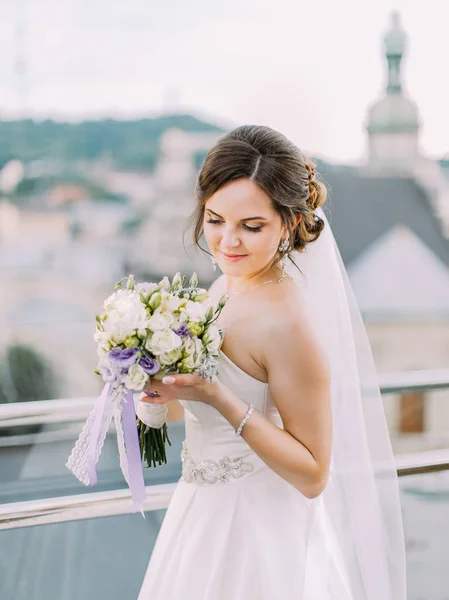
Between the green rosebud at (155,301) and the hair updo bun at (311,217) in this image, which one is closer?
the green rosebud at (155,301)

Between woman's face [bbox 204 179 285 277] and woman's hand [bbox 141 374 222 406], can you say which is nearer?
woman's hand [bbox 141 374 222 406]

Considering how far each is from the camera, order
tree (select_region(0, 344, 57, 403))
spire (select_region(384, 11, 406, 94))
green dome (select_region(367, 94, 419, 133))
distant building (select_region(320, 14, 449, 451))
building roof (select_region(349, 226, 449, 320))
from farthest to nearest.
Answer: building roof (select_region(349, 226, 449, 320)), distant building (select_region(320, 14, 449, 451)), spire (select_region(384, 11, 406, 94)), green dome (select_region(367, 94, 419, 133)), tree (select_region(0, 344, 57, 403))

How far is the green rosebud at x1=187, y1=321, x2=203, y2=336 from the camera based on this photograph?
3.32 ft

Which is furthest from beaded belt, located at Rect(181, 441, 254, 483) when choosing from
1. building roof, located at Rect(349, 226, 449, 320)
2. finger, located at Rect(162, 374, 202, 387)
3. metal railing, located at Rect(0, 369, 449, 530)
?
building roof, located at Rect(349, 226, 449, 320)

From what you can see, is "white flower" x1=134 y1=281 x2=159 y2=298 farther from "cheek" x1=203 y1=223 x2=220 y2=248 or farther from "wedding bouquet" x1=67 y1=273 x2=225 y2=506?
"cheek" x1=203 y1=223 x2=220 y2=248

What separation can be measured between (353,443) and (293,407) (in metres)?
0.28

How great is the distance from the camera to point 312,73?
19.5 m

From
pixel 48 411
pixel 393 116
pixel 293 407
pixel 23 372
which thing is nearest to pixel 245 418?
pixel 293 407

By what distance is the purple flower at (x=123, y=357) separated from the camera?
993 millimetres

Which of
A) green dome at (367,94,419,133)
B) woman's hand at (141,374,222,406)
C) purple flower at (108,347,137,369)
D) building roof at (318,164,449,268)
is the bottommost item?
building roof at (318,164,449,268)

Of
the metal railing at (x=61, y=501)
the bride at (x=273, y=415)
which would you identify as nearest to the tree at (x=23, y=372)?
the metal railing at (x=61, y=501)

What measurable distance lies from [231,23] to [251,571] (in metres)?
20.8

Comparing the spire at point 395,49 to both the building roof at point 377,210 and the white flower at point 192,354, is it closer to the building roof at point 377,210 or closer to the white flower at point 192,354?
the building roof at point 377,210

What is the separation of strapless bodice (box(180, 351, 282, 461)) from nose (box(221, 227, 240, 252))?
19cm
